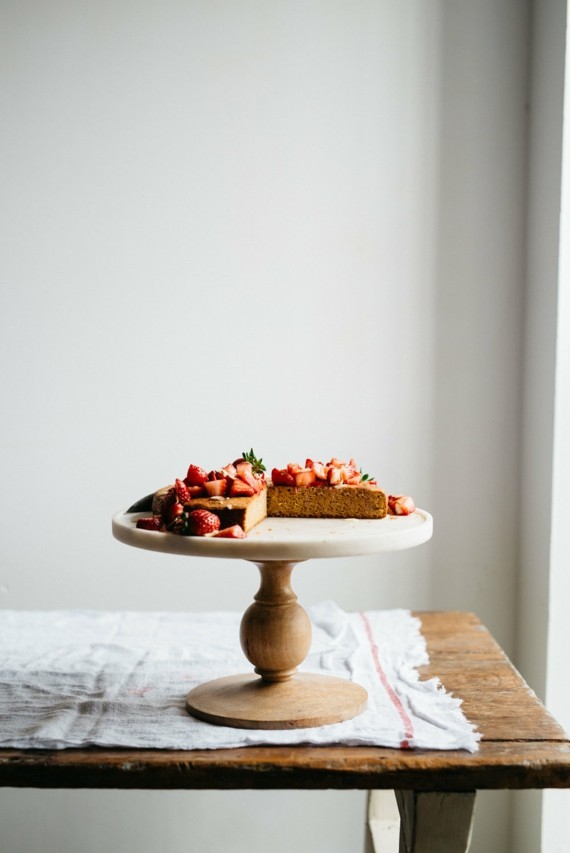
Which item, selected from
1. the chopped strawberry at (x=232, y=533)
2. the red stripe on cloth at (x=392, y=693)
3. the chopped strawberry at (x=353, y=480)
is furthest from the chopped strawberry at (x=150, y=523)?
the red stripe on cloth at (x=392, y=693)

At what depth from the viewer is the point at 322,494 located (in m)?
1.44

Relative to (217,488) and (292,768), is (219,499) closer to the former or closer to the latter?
(217,488)

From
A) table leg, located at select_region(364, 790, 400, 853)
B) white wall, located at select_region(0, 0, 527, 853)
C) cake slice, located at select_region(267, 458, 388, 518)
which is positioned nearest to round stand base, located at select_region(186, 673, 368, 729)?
cake slice, located at select_region(267, 458, 388, 518)

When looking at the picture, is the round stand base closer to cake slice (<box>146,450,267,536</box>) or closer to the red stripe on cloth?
the red stripe on cloth

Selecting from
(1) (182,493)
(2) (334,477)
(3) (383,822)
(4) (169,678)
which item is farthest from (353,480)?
(3) (383,822)

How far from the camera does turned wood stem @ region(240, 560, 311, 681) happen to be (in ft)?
4.37

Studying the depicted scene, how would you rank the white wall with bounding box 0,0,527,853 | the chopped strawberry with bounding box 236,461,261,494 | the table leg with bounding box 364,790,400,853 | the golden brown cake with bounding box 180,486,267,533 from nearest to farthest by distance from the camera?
the golden brown cake with bounding box 180,486,267,533, the chopped strawberry with bounding box 236,461,261,494, the table leg with bounding box 364,790,400,853, the white wall with bounding box 0,0,527,853

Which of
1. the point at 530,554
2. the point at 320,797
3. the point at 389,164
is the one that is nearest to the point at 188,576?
the point at 320,797

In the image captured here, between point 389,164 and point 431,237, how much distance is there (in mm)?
215

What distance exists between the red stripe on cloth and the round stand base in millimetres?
51

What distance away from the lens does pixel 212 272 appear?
7.48 ft

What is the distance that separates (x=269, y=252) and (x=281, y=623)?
1.20 m

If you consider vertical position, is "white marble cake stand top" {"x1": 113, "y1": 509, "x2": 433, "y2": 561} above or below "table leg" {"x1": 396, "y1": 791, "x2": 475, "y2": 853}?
above

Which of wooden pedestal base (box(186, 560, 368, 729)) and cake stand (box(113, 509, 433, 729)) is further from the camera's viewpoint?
wooden pedestal base (box(186, 560, 368, 729))
